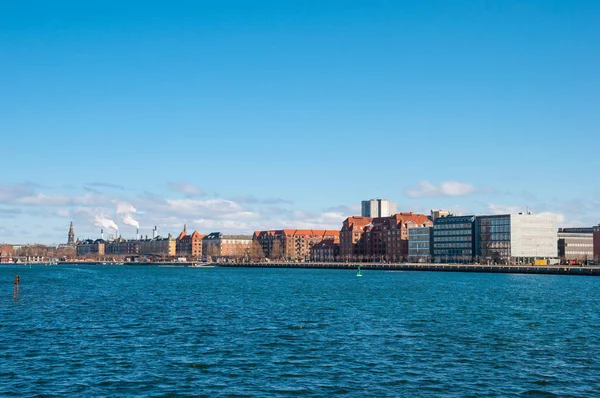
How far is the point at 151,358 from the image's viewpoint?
37250 millimetres

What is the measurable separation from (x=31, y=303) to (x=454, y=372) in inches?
2006

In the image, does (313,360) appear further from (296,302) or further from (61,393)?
(296,302)

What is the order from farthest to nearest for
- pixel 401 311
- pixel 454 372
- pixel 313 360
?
1. pixel 401 311
2. pixel 313 360
3. pixel 454 372

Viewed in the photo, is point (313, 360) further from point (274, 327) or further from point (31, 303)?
point (31, 303)

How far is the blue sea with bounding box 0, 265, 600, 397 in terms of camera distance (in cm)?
3088

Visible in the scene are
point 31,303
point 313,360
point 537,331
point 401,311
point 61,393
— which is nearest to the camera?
point 61,393

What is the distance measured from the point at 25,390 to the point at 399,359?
17961 mm

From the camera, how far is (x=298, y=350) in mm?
39812

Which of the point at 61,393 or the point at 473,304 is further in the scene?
the point at 473,304

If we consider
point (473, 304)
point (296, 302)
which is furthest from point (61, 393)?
point (473, 304)

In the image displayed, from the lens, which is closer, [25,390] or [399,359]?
[25,390]

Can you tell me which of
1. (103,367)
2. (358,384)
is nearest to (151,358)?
(103,367)

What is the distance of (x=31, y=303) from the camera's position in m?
71.6

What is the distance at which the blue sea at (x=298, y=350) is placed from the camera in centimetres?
3088
